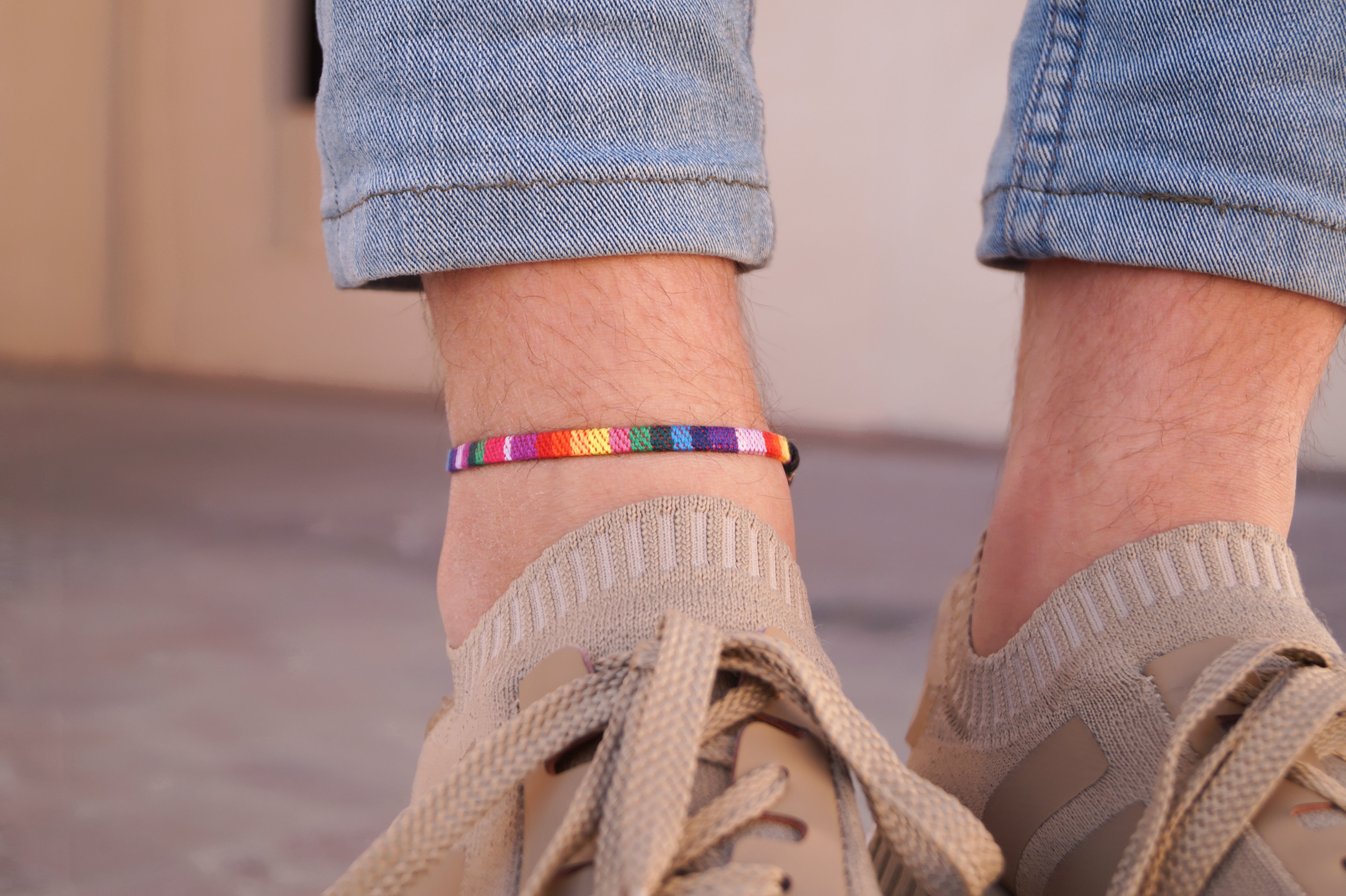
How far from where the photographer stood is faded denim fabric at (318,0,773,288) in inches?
15.6

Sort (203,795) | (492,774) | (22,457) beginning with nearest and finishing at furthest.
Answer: (492,774) < (203,795) < (22,457)

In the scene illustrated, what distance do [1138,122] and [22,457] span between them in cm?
121

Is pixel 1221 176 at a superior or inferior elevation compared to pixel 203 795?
superior

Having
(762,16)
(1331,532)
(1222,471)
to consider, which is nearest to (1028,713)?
(1222,471)

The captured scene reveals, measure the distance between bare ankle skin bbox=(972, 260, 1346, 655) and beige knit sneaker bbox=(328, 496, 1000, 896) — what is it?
143 millimetres

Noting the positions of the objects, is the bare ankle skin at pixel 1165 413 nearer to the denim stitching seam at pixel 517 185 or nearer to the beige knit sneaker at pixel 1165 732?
the beige knit sneaker at pixel 1165 732

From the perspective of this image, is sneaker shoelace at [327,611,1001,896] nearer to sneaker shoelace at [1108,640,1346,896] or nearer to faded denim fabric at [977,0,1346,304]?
sneaker shoelace at [1108,640,1346,896]

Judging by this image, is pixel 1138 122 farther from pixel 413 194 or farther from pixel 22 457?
pixel 22 457

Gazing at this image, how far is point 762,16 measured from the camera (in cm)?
138

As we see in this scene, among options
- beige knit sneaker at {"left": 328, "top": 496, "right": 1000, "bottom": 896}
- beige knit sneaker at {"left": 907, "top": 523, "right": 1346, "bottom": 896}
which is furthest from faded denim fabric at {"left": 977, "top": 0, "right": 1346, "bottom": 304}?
beige knit sneaker at {"left": 328, "top": 496, "right": 1000, "bottom": 896}

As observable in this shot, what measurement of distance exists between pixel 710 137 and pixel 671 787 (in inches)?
10.9

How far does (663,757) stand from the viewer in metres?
0.30

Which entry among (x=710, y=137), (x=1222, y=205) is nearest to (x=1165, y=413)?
(x=1222, y=205)

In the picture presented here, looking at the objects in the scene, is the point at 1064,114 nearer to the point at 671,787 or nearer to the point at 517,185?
the point at 517,185
